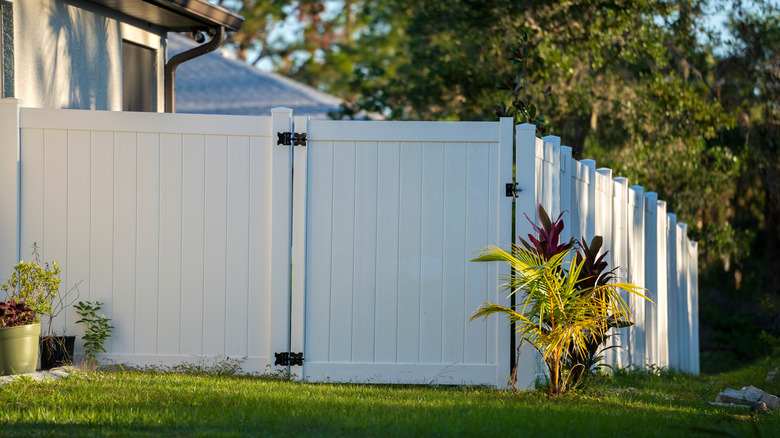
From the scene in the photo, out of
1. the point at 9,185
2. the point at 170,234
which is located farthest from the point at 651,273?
the point at 9,185

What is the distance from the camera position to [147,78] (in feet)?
32.0

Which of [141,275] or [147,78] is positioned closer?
[141,275]

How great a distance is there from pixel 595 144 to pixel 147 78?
7203 millimetres

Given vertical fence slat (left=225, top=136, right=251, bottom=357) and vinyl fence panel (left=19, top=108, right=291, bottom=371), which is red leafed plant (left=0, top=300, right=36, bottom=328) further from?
vertical fence slat (left=225, top=136, right=251, bottom=357)

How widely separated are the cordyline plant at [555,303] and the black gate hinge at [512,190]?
25 cm

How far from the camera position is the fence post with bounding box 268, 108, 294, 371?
634cm

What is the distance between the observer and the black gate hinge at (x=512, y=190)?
246 inches

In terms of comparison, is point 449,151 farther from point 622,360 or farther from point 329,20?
point 329,20

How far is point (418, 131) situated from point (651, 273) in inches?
173

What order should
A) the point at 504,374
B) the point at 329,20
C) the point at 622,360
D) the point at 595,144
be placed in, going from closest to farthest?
the point at 504,374, the point at 622,360, the point at 595,144, the point at 329,20

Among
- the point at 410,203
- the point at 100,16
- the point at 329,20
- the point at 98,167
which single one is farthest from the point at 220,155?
the point at 329,20

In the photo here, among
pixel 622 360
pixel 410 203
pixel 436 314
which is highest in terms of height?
pixel 410 203

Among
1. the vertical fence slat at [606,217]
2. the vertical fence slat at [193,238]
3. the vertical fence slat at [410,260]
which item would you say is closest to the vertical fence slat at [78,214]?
the vertical fence slat at [193,238]

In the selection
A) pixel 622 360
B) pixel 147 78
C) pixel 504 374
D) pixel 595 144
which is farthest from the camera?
pixel 595 144
